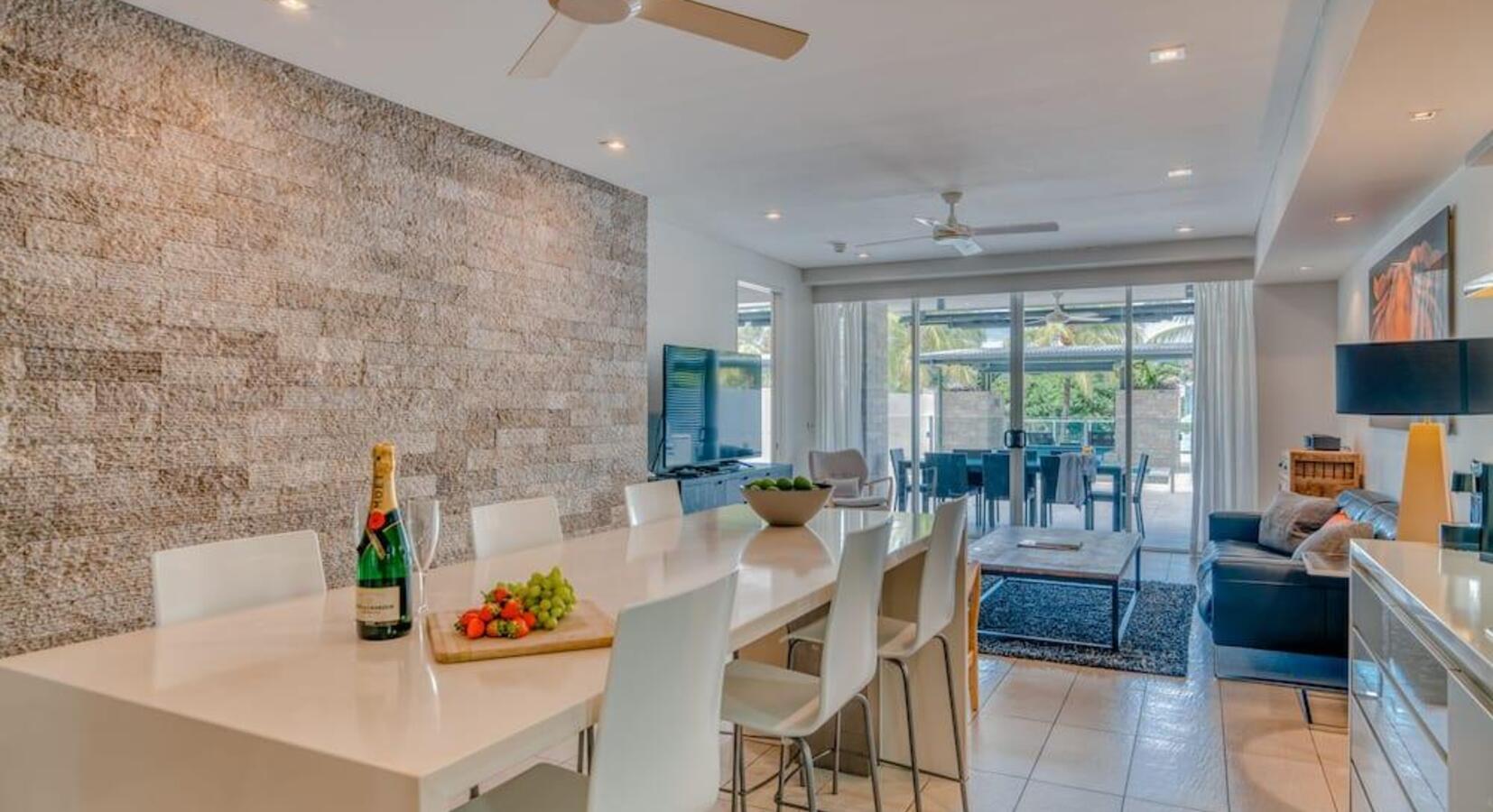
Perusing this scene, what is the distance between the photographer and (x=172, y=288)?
2984 millimetres

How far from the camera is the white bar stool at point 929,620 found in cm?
248

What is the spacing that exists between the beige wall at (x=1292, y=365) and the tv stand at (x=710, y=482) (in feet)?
13.5

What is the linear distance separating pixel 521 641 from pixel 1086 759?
2.54 meters

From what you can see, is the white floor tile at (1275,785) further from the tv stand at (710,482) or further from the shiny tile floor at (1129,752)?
the tv stand at (710,482)

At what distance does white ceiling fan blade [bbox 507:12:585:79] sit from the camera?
7.82 feet

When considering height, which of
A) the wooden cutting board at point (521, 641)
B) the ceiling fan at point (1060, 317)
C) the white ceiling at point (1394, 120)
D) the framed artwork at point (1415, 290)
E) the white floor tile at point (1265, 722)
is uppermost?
the white ceiling at point (1394, 120)

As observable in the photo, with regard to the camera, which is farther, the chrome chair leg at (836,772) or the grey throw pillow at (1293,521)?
the grey throw pillow at (1293,521)

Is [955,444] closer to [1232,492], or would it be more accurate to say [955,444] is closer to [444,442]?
[1232,492]

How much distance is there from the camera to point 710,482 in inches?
226

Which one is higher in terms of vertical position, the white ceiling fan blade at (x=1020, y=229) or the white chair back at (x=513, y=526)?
the white ceiling fan blade at (x=1020, y=229)

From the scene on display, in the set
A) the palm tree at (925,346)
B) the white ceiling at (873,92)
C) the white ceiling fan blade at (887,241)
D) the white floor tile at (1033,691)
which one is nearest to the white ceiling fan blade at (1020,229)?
the white ceiling at (873,92)

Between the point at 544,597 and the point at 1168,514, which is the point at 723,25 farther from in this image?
the point at 1168,514

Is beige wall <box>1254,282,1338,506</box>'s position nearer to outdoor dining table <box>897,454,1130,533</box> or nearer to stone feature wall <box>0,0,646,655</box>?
outdoor dining table <box>897,454,1130,533</box>

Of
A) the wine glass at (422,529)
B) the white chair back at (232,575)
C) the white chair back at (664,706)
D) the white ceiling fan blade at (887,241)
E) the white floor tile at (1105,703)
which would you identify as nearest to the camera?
the white chair back at (664,706)
